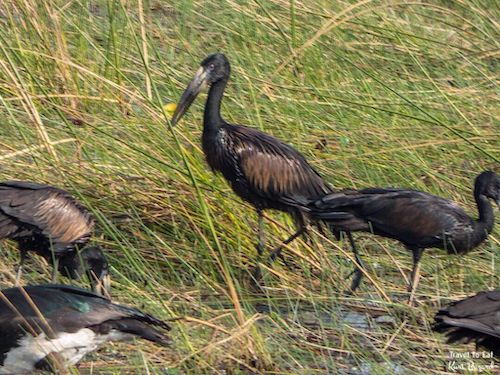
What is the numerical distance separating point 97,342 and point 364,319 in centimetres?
148

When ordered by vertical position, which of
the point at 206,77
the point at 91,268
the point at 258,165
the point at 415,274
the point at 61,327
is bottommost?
the point at 415,274

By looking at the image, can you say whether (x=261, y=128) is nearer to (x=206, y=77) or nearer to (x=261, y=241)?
(x=206, y=77)

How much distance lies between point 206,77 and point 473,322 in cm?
278

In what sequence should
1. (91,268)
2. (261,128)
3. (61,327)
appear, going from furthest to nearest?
(261,128)
(91,268)
(61,327)

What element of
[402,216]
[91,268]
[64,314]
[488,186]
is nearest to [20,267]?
[91,268]

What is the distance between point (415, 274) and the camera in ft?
21.7

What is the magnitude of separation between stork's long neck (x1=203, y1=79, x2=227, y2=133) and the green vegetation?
202 mm

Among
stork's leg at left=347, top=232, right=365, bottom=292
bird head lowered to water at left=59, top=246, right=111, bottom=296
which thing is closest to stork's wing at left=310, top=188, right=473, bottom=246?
stork's leg at left=347, top=232, right=365, bottom=292

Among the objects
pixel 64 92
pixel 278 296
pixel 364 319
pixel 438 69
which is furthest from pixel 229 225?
pixel 438 69

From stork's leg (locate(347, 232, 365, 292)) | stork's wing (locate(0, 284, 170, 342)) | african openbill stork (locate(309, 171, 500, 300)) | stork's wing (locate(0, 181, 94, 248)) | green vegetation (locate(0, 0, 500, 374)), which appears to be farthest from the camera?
african openbill stork (locate(309, 171, 500, 300))

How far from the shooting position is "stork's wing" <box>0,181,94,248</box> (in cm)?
663

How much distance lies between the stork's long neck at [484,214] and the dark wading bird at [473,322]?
1350 millimetres

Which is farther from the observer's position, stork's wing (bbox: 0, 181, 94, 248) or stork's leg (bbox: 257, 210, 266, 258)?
stork's leg (bbox: 257, 210, 266, 258)

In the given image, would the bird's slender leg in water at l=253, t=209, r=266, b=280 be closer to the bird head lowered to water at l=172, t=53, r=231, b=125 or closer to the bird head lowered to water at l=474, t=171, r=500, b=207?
the bird head lowered to water at l=172, t=53, r=231, b=125
